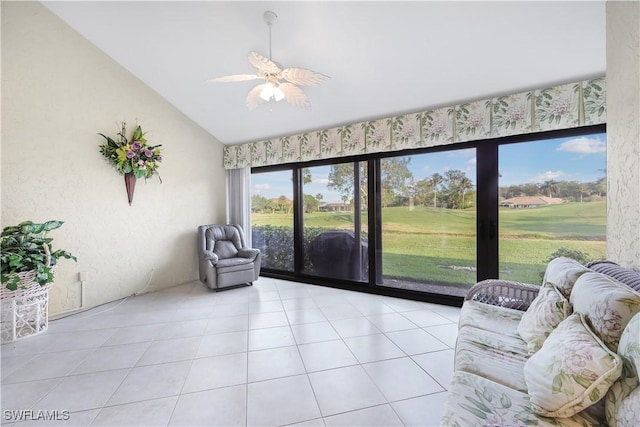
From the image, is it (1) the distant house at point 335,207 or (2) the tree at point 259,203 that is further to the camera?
(2) the tree at point 259,203

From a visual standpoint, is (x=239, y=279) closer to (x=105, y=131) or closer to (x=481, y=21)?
(x=105, y=131)

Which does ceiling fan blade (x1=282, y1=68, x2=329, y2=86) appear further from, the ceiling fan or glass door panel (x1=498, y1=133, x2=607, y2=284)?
glass door panel (x1=498, y1=133, x2=607, y2=284)

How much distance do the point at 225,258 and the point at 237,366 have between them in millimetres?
2504

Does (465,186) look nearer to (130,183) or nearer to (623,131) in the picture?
(623,131)

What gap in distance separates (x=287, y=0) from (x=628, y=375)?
3.08 metres

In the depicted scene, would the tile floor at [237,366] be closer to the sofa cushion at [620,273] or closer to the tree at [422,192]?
the sofa cushion at [620,273]

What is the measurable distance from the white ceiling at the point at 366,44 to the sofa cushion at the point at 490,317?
2229 mm

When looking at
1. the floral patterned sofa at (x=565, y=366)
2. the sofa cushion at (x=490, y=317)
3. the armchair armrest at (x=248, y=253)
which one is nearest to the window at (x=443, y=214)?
the armchair armrest at (x=248, y=253)

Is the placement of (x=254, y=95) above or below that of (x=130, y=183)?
above

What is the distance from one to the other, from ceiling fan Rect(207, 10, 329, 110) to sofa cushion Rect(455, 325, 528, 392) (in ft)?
6.80

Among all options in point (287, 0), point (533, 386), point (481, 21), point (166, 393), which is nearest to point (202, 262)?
point (166, 393)

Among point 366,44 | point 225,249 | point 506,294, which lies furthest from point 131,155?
point 506,294

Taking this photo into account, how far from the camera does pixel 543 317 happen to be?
1.47 meters

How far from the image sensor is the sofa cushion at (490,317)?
1.73 m
